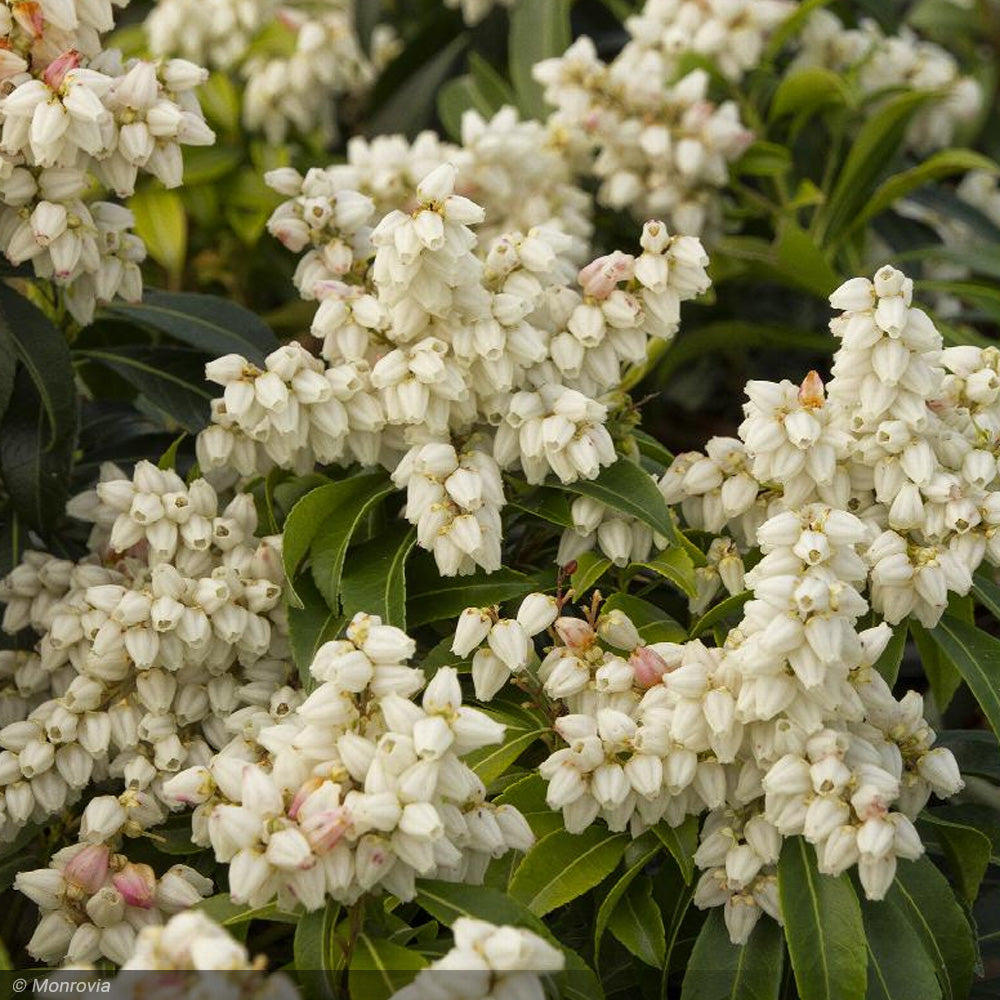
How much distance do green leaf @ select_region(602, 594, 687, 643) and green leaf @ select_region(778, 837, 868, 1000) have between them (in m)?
0.36

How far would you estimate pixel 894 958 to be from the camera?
6.31 feet

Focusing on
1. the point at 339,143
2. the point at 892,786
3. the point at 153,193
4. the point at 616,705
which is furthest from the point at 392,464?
the point at 339,143

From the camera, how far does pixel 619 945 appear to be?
2146 millimetres

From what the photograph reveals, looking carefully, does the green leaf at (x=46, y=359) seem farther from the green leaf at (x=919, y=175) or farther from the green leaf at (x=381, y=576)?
the green leaf at (x=919, y=175)

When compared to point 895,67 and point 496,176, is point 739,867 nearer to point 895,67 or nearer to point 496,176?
point 496,176

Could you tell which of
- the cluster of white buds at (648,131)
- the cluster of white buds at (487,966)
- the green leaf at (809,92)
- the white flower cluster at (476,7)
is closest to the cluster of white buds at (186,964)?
the cluster of white buds at (487,966)

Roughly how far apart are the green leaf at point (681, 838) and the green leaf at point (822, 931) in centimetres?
13

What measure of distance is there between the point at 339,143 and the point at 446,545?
2.36 m

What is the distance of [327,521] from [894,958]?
0.92 m

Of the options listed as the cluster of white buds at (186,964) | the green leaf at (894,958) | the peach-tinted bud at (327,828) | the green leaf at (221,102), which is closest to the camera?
the cluster of white buds at (186,964)

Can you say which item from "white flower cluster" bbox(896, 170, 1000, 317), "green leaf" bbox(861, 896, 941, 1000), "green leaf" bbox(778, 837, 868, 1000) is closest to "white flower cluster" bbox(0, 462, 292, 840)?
"green leaf" bbox(778, 837, 868, 1000)

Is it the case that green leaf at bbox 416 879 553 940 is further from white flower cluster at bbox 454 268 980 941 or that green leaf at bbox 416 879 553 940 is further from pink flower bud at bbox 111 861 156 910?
pink flower bud at bbox 111 861 156 910

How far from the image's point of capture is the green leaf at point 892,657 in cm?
210

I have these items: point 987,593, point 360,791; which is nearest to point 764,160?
point 987,593
